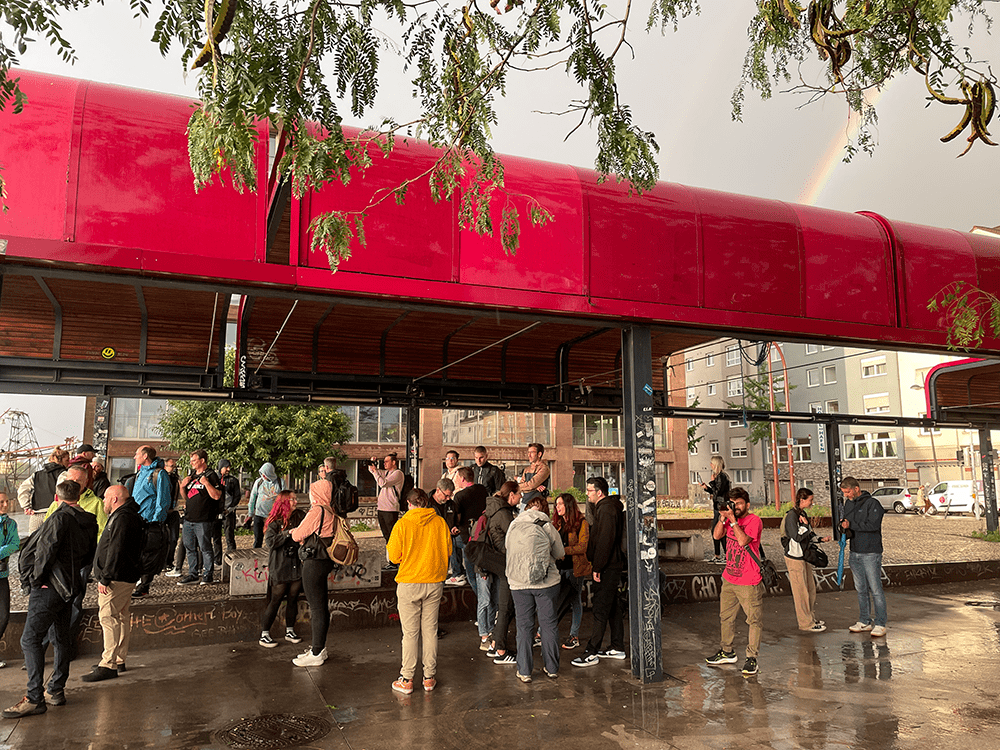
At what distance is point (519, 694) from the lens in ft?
21.4

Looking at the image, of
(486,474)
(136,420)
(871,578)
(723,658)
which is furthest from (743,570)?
(136,420)

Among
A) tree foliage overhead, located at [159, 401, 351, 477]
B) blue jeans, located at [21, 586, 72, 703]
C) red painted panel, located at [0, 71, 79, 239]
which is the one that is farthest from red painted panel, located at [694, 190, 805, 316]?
tree foliage overhead, located at [159, 401, 351, 477]

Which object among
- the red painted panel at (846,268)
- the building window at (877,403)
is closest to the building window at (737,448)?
the building window at (877,403)

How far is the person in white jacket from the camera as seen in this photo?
679cm

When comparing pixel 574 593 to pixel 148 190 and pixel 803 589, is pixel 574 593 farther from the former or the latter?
pixel 148 190

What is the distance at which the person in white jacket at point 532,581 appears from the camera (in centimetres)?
679

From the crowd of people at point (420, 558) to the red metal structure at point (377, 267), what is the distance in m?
1.90

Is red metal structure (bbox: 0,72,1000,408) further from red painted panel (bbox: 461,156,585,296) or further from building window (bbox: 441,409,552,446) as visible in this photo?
building window (bbox: 441,409,552,446)

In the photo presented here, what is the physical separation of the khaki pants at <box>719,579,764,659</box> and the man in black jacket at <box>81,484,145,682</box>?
629cm

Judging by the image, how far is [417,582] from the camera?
667 cm

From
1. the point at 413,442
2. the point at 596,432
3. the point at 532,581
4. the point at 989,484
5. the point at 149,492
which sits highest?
the point at 596,432

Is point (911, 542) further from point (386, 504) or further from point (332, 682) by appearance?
point (332, 682)

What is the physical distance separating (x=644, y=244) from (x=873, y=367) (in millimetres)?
45405

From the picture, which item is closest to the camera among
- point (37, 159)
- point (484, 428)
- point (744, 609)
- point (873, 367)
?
point (37, 159)
